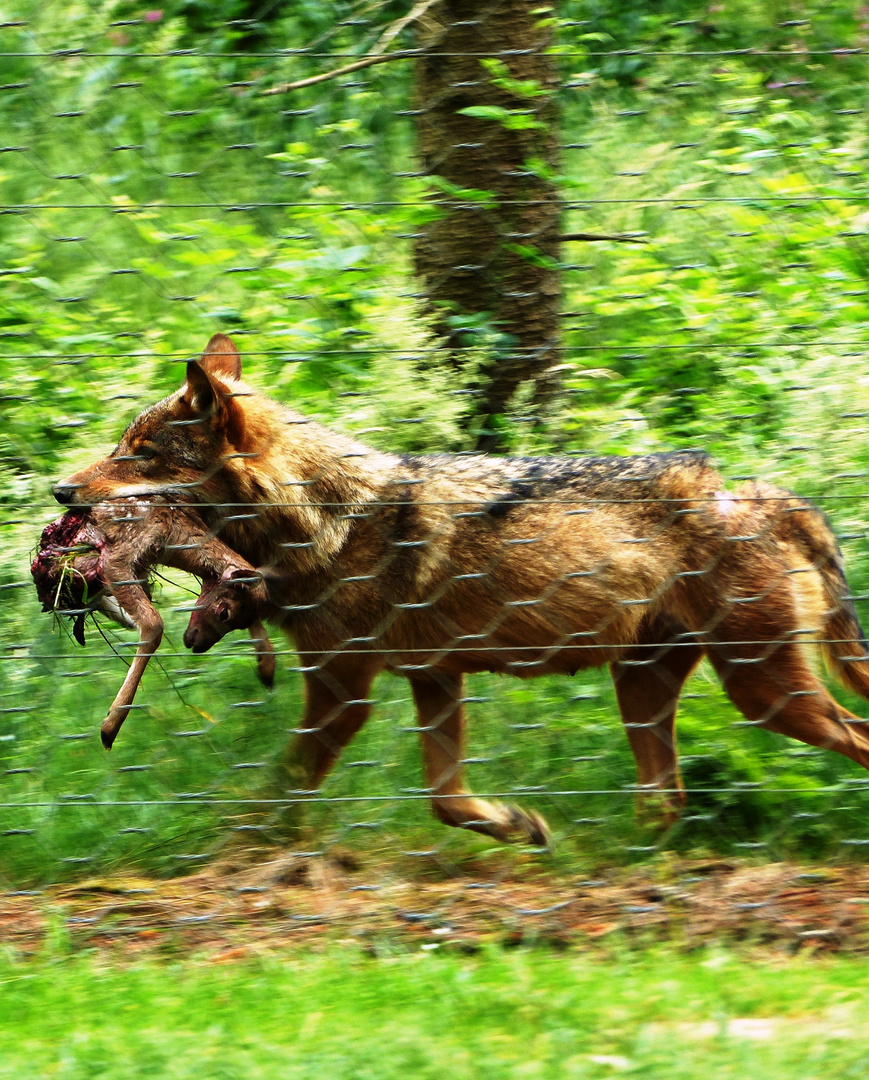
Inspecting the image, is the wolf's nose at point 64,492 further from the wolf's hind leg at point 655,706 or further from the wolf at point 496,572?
the wolf's hind leg at point 655,706

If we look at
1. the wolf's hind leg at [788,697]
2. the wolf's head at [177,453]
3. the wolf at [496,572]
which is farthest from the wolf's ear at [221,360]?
the wolf's hind leg at [788,697]

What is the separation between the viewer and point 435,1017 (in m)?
2.94

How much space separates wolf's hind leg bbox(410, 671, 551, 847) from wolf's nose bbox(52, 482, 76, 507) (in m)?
1.29

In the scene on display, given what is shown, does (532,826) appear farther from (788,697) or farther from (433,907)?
(788,697)

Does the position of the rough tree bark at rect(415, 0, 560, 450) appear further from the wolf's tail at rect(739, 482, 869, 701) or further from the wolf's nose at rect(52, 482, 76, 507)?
the wolf's nose at rect(52, 482, 76, 507)

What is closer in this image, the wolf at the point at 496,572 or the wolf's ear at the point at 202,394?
the wolf's ear at the point at 202,394

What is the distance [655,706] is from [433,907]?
3.91 feet

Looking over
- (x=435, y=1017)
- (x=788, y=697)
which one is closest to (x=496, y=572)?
(x=788, y=697)

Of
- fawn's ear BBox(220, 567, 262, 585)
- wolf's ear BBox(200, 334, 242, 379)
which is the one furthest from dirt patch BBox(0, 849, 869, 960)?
wolf's ear BBox(200, 334, 242, 379)

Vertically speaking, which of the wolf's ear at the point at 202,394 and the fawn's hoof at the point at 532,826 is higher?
the wolf's ear at the point at 202,394

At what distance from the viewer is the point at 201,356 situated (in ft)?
13.6

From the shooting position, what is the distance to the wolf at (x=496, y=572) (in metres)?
4.08

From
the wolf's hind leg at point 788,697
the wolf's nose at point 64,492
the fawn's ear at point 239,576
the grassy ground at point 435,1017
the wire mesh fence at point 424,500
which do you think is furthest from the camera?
the wolf's hind leg at point 788,697

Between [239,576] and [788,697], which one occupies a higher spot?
[239,576]
